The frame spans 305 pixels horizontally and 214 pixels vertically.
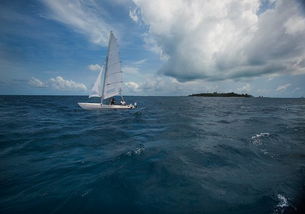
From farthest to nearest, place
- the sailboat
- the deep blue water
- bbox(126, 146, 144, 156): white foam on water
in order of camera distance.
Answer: the sailboat, bbox(126, 146, 144, 156): white foam on water, the deep blue water

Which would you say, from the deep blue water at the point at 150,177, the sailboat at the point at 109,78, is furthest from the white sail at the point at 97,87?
the deep blue water at the point at 150,177

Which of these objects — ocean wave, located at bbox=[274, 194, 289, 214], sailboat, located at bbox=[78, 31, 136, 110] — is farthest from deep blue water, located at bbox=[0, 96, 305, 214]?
sailboat, located at bbox=[78, 31, 136, 110]

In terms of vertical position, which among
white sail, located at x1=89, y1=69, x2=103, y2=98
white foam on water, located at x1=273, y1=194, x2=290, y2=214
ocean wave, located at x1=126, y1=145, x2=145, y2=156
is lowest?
ocean wave, located at x1=126, y1=145, x2=145, y2=156

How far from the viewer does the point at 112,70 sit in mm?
39438

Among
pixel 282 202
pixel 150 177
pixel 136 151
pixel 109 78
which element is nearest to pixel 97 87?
pixel 109 78

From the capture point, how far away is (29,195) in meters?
6.29

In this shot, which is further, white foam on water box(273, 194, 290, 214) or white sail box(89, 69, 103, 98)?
white sail box(89, 69, 103, 98)

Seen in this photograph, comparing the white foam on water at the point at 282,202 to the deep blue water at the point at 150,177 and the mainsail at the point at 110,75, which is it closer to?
the deep blue water at the point at 150,177

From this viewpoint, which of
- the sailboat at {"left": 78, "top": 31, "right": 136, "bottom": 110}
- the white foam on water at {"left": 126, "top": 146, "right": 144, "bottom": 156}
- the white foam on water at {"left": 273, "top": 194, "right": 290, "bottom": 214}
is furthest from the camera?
the sailboat at {"left": 78, "top": 31, "right": 136, "bottom": 110}

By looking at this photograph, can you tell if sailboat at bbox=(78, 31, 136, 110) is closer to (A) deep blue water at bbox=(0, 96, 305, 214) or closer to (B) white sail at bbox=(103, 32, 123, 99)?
(B) white sail at bbox=(103, 32, 123, 99)

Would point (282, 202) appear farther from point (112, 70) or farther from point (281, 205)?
point (112, 70)

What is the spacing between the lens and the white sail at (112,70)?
38.9 m

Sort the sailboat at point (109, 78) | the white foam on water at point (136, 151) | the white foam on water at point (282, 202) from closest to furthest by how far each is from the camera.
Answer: the white foam on water at point (282, 202) < the white foam on water at point (136, 151) < the sailboat at point (109, 78)

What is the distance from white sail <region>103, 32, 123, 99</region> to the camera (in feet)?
128
